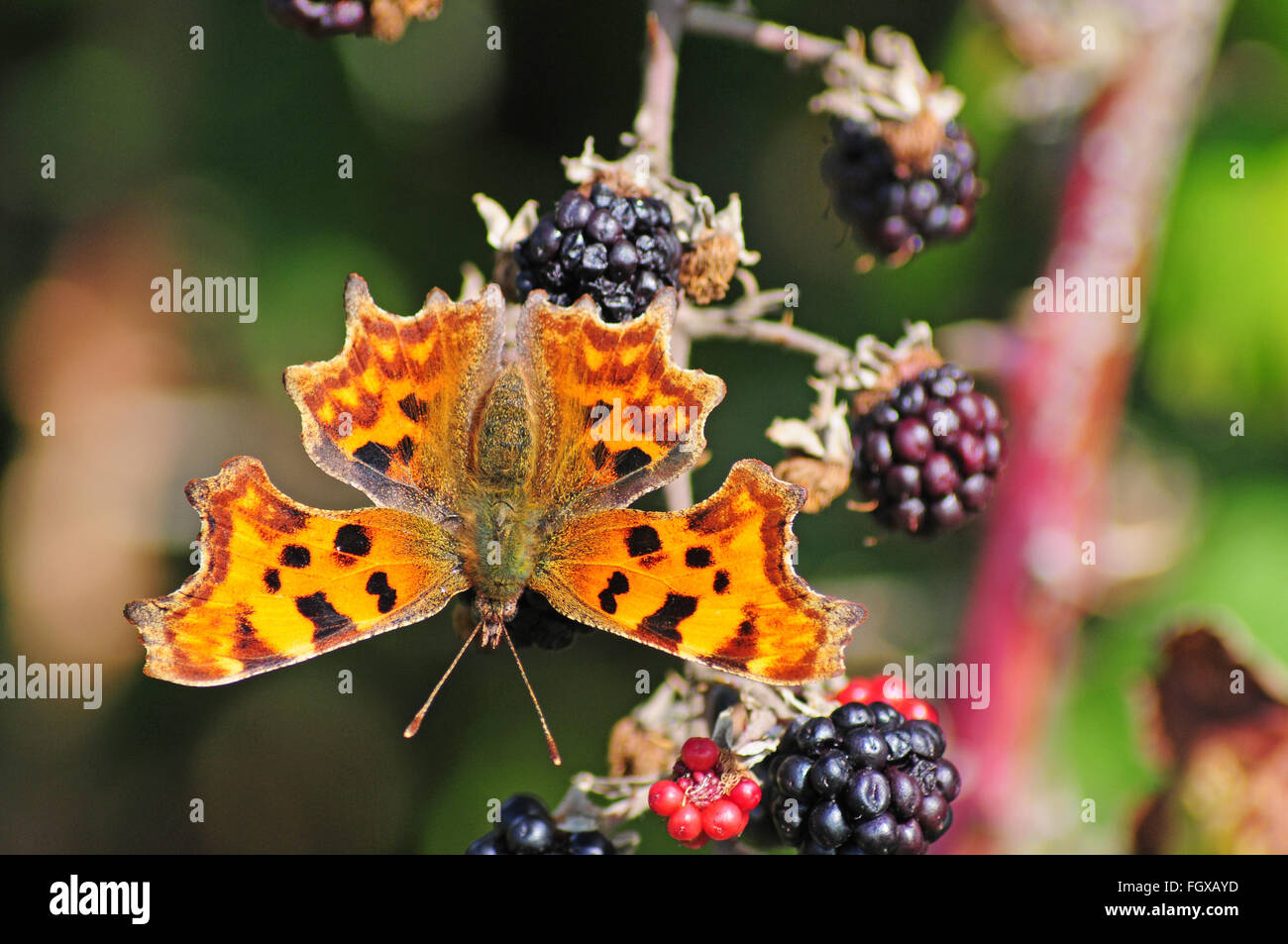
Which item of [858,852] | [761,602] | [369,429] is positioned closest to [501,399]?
[369,429]

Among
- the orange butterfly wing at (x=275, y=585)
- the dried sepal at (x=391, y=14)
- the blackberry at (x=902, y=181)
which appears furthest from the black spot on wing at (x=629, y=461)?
the dried sepal at (x=391, y=14)

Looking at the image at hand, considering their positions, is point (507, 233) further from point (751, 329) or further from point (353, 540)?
point (353, 540)

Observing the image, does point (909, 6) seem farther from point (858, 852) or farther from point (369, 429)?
point (858, 852)

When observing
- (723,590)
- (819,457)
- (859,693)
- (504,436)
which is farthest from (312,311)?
(859,693)

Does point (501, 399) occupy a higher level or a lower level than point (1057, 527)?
higher

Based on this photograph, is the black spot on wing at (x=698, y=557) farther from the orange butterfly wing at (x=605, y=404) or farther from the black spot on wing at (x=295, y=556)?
the black spot on wing at (x=295, y=556)

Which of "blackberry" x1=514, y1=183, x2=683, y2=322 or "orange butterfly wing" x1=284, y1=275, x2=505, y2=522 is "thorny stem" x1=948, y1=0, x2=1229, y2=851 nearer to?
"blackberry" x1=514, y1=183, x2=683, y2=322

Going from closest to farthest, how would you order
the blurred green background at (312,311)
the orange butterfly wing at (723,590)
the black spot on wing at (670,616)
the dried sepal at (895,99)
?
1. the orange butterfly wing at (723,590)
2. the black spot on wing at (670,616)
3. the dried sepal at (895,99)
4. the blurred green background at (312,311)
